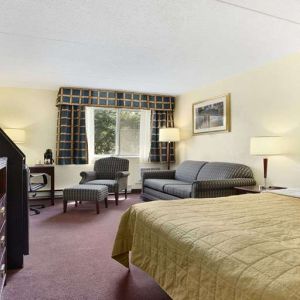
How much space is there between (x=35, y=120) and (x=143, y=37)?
3345 millimetres

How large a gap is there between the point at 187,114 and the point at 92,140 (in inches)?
A: 79.7

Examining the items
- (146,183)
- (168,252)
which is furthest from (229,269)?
(146,183)

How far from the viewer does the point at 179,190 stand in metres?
3.93

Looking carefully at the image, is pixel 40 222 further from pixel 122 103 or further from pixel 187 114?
pixel 187 114

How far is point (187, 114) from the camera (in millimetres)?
5707

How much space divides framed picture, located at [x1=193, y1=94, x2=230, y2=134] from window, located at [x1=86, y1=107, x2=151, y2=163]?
1.19m

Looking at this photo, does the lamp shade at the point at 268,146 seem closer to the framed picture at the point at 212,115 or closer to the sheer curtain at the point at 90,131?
the framed picture at the point at 212,115

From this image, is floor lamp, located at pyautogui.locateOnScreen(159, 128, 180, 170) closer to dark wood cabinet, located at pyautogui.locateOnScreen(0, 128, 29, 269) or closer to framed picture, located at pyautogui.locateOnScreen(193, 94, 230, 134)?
framed picture, located at pyautogui.locateOnScreen(193, 94, 230, 134)

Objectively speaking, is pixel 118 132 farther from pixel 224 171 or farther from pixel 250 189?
pixel 250 189

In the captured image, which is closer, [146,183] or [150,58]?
[150,58]

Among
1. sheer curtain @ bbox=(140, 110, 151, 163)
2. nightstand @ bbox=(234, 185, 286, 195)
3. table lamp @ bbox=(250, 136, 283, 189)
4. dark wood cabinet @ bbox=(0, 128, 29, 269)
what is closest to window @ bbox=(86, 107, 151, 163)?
sheer curtain @ bbox=(140, 110, 151, 163)

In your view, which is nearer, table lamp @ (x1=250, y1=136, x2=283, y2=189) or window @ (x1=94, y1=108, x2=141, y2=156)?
table lamp @ (x1=250, y1=136, x2=283, y2=189)

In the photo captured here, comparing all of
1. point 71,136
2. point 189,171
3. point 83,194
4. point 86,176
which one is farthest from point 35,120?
point 189,171

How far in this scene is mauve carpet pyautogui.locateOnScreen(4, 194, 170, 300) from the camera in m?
1.93
